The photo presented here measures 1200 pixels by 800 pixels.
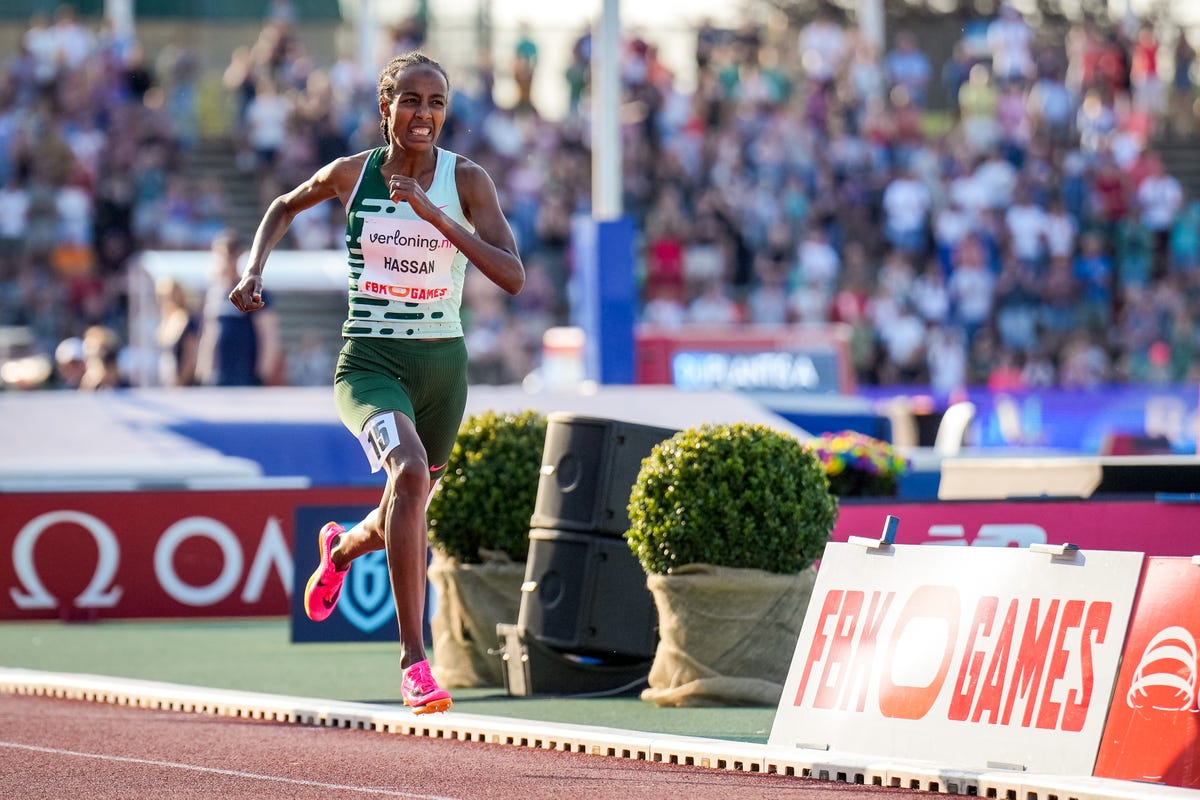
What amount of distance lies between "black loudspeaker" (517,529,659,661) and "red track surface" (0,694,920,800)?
4.48 ft

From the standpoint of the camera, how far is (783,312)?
89.6ft

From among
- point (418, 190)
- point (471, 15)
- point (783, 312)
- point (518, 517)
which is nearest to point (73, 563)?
point (518, 517)

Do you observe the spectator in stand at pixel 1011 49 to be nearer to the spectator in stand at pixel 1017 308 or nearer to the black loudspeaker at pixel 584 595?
the spectator in stand at pixel 1017 308

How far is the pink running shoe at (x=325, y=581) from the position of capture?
8688 millimetres

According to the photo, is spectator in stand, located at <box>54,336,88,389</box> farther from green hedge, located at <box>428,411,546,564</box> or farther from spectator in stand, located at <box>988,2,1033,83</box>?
spectator in stand, located at <box>988,2,1033,83</box>

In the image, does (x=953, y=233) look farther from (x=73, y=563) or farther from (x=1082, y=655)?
(x=1082, y=655)

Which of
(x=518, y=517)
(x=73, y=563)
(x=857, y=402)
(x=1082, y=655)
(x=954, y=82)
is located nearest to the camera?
(x=1082, y=655)

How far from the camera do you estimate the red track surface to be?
6602mm

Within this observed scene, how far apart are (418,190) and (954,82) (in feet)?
87.3

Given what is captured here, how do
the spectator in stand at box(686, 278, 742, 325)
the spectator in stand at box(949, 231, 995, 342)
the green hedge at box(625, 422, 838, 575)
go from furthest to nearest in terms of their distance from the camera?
the spectator in stand at box(949, 231, 995, 342)
the spectator in stand at box(686, 278, 742, 325)
the green hedge at box(625, 422, 838, 575)

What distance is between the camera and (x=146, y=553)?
45.9 feet

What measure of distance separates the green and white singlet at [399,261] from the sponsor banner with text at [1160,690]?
2569 mm

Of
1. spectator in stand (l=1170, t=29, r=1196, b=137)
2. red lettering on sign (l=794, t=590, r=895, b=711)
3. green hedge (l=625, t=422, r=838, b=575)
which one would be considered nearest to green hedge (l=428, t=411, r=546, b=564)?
green hedge (l=625, t=422, r=838, b=575)

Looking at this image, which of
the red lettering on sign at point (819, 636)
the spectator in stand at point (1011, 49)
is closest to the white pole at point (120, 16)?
the spectator in stand at point (1011, 49)
